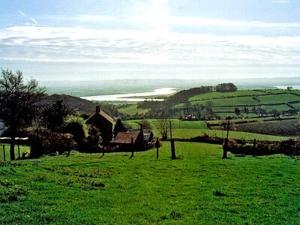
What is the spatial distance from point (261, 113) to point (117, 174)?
445 feet

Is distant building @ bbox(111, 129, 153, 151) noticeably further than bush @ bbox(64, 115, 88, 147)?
Yes

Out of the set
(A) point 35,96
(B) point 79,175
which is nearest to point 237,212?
(B) point 79,175

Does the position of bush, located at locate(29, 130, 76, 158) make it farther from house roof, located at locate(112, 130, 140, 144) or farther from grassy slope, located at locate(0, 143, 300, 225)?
grassy slope, located at locate(0, 143, 300, 225)

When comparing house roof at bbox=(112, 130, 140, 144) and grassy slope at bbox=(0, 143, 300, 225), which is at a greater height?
grassy slope at bbox=(0, 143, 300, 225)

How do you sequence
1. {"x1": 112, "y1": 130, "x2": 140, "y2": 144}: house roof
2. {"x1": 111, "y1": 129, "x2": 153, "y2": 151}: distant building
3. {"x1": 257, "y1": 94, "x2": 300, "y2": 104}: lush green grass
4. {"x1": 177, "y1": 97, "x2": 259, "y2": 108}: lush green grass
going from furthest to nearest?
{"x1": 257, "y1": 94, "x2": 300, "y2": 104}: lush green grass → {"x1": 177, "y1": 97, "x2": 259, "y2": 108}: lush green grass → {"x1": 112, "y1": 130, "x2": 140, "y2": 144}: house roof → {"x1": 111, "y1": 129, "x2": 153, "y2": 151}: distant building

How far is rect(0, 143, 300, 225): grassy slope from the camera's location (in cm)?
1766

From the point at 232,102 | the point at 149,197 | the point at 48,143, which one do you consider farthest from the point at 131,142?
the point at 232,102

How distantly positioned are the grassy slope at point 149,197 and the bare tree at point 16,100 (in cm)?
3285

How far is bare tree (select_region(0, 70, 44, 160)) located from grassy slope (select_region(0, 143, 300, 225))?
108 ft

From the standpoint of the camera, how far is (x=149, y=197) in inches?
889

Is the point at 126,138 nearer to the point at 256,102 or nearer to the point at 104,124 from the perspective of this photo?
the point at 104,124

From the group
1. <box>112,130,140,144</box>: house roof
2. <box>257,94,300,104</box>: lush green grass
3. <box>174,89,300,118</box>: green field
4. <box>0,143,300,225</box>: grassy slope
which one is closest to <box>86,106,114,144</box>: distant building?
<box>112,130,140,144</box>: house roof

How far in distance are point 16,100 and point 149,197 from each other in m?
44.6

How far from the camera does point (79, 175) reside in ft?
Result: 94.4
